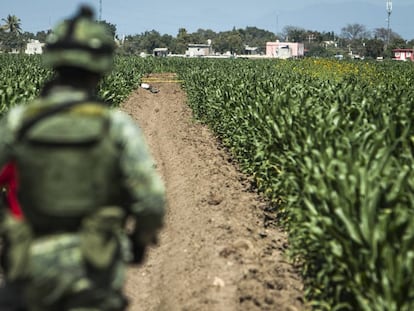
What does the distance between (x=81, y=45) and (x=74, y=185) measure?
1.97 ft

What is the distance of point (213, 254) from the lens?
21.0 ft

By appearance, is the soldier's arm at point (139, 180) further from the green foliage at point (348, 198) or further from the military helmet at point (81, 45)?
the green foliage at point (348, 198)

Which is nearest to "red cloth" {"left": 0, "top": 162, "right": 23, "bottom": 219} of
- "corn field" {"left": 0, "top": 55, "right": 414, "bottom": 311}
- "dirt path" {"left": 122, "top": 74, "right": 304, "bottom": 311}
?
"corn field" {"left": 0, "top": 55, "right": 414, "bottom": 311}

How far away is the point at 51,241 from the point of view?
2418 millimetres

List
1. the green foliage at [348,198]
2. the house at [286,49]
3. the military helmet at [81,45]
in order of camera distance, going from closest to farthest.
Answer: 1. the military helmet at [81,45]
2. the green foliage at [348,198]
3. the house at [286,49]

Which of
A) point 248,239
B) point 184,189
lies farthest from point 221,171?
point 248,239

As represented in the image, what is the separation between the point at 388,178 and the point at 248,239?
248 centimetres

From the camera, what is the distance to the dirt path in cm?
532

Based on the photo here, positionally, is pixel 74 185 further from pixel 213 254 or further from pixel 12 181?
pixel 213 254

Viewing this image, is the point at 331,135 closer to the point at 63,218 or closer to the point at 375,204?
the point at 375,204

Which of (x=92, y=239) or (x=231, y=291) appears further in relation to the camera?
(x=231, y=291)

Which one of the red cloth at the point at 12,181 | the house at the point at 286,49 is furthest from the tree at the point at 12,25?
the red cloth at the point at 12,181

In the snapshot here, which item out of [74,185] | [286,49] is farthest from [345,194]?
[286,49]

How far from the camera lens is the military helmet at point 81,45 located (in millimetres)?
2469
